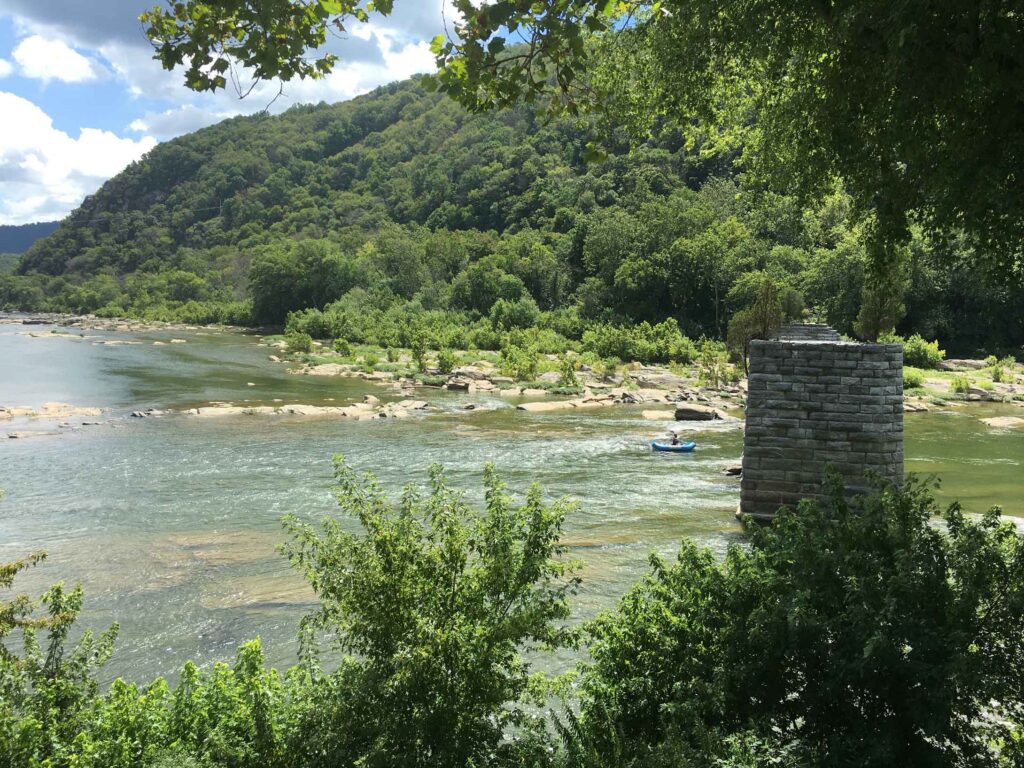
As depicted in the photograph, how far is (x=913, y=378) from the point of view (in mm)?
37875

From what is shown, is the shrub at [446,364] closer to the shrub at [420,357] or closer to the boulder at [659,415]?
the shrub at [420,357]

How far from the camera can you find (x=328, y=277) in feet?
271

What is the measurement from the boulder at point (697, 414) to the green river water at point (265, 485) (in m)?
1.71

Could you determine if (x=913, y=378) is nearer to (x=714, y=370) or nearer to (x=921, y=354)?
(x=921, y=354)

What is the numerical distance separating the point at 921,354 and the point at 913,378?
8.82 metres

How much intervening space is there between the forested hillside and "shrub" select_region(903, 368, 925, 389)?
5553 mm

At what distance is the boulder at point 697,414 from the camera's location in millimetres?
29359

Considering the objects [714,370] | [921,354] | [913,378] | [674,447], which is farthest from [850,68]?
[921,354]

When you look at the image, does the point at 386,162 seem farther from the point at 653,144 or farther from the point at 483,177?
the point at 653,144

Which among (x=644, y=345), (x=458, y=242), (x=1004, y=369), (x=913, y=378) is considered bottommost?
(x=913, y=378)

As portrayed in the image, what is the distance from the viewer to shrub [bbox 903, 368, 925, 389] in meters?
37.4

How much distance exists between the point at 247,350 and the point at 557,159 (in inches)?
2456

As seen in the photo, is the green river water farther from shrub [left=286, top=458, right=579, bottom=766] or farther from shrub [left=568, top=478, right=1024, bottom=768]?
shrub [left=568, top=478, right=1024, bottom=768]

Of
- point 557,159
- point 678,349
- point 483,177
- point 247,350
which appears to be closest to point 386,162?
point 483,177
